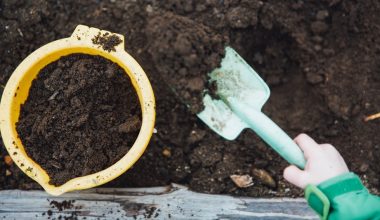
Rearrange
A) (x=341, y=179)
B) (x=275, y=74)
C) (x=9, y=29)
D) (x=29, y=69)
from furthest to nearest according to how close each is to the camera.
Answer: (x=275, y=74), (x=9, y=29), (x=29, y=69), (x=341, y=179)

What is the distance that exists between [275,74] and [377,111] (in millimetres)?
387

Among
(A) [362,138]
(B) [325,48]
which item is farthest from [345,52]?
(A) [362,138]

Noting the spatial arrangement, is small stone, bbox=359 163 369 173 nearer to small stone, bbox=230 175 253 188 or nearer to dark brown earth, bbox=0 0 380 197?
dark brown earth, bbox=0 0 380 197

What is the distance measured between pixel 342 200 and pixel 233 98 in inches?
20.2

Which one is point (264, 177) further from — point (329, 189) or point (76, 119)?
point (76, 119)

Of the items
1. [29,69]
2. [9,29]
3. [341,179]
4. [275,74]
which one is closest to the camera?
[341,179]

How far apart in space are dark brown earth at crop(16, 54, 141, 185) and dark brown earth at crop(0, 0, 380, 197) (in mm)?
245

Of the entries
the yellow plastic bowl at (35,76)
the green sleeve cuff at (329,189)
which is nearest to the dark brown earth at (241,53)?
the yellow plastic bowl at (35,76)

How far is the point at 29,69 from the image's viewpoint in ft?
4.37

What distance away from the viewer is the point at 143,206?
4.88 ft

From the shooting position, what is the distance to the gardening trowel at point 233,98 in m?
1.53

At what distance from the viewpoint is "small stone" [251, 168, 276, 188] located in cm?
158

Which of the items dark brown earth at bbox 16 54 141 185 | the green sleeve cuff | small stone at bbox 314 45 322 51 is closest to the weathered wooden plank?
dark brown earth at bbox 16 54 141 185

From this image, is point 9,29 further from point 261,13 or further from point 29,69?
point 261,13
